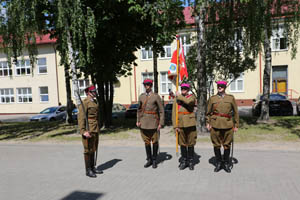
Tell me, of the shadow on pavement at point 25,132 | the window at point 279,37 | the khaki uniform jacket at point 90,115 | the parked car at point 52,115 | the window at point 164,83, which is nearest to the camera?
the khaki uniform jacket at point 90,115

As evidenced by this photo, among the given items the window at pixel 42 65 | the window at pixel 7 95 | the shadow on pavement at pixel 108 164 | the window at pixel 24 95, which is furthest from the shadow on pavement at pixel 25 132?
the window at pixel 7 95

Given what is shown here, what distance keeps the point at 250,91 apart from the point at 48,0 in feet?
73.1

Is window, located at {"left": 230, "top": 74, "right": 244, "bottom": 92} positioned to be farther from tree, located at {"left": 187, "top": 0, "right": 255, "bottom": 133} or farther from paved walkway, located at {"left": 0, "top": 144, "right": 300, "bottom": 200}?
paved walkway, located at {"left": 0, "top": 144, "right": 300, "bottom": 200}

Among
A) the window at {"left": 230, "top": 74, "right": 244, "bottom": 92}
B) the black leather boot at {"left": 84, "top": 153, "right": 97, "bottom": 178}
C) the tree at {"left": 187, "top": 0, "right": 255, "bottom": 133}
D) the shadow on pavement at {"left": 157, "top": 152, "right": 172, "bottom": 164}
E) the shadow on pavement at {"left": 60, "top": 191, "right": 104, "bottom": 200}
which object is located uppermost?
the tree at {"left": 187, "top": 0, "right": 255, "bottom": 133}

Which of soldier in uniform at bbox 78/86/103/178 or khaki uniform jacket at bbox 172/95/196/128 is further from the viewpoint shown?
khaki uniform jacket at bbox 172/95/196/128

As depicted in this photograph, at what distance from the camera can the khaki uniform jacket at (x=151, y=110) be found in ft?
19.2

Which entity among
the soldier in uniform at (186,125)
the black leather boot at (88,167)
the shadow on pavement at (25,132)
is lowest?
the shadow on pavement at (25,132)

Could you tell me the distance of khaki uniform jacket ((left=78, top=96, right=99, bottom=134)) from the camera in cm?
520

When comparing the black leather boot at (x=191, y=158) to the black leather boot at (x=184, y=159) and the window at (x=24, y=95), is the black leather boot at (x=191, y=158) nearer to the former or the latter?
the black leather boot at (x=184, y=159)

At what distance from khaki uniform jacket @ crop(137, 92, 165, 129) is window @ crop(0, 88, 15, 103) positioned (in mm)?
32388

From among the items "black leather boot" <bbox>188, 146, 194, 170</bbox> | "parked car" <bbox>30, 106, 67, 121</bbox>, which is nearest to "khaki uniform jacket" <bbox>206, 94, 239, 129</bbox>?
"black leather boot" <bbox>188, 146, 194, 170</bbox>

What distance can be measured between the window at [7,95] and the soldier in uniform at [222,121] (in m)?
33.7

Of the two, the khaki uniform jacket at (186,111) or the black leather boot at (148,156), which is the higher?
the khaki uniform jacket at (186,111)

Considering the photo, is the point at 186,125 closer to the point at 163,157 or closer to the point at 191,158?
the point at 191,158
